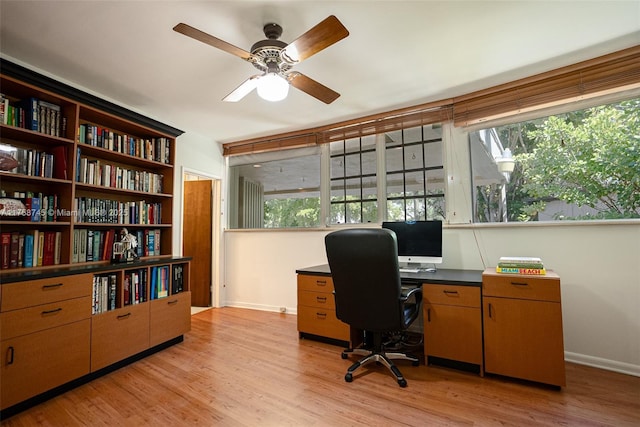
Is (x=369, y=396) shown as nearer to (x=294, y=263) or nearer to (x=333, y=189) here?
(x=294, y=263)

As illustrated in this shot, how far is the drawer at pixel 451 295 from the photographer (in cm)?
213

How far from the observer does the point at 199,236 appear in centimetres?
429

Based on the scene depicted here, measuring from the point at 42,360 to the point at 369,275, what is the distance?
2143mm

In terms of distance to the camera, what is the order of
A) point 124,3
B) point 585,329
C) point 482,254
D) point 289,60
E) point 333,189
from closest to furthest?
point 124,3 < point 289,60 < point 585,329 < point 482,254 < point 333,189

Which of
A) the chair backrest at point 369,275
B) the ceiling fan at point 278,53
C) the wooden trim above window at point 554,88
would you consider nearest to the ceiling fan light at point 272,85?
the ceiling fan at point 278,53

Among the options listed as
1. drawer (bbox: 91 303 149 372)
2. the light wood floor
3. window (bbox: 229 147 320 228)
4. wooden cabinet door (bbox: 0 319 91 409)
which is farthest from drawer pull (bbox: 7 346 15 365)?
window (bbox: 229 147 320 228)

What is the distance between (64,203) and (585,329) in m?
4.26

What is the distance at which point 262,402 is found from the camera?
182 cm

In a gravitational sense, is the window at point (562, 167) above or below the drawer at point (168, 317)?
above

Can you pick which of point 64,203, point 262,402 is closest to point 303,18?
point 64,203

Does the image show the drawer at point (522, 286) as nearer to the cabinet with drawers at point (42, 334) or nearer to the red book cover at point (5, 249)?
the cabinet with drawers at point (42, 334)

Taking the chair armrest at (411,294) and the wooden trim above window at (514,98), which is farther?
the wooden trim above window at (514,98)

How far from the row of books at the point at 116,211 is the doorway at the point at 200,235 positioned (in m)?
1.11

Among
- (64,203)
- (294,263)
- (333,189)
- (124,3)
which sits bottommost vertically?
(294,263)
